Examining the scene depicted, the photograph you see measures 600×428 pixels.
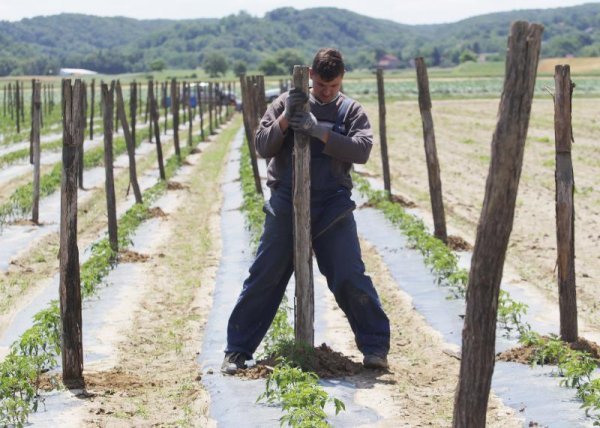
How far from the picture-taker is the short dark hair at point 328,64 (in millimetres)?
6148

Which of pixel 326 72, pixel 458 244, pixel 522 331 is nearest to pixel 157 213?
pixel 458 244

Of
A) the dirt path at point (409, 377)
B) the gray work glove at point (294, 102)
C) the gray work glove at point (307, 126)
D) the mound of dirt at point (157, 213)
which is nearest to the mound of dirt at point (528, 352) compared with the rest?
the dirt path at point (409, 377)

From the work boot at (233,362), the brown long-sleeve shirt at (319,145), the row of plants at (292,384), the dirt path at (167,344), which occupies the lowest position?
the dirt path at (167,344)

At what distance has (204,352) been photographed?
7.37 m

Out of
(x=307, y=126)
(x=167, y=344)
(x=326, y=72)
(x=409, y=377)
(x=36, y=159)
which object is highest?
(x=326, y=72)

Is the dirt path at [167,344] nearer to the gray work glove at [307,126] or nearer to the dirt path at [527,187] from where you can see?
the gray work glove at [307,126]

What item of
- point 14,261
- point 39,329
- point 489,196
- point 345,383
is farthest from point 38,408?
point 14,261

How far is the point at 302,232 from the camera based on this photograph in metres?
6.27

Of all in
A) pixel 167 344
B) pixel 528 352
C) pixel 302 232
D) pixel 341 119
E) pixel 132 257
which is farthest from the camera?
pixel 132 257

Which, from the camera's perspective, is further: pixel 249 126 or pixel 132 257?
pixel 249 126

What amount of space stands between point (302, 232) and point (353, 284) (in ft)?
1.43

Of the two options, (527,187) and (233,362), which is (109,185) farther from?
(527,187)

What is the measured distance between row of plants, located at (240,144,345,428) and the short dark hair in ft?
5.15

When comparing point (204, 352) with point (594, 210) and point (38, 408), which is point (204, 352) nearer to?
point (38, 408)
